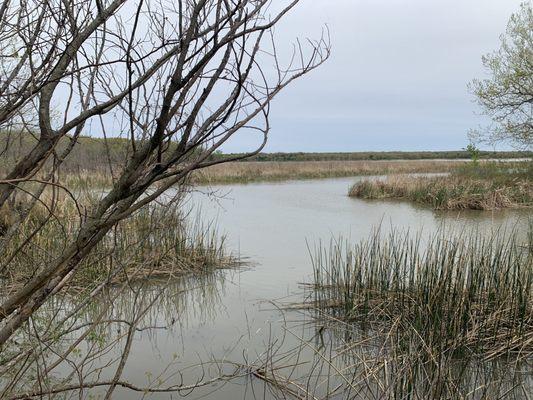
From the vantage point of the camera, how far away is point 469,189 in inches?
476

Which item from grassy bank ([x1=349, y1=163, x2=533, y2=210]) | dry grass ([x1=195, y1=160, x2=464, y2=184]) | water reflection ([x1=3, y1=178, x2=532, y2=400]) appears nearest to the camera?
water reflection ([x1=3, y1=178, x2=532, y2=400])

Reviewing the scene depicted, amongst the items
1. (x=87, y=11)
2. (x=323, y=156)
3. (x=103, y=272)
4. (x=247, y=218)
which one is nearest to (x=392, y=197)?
(x=247, y=218)

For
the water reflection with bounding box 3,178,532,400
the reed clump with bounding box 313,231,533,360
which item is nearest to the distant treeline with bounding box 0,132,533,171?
the water reflection with bounding box 3,178,532,400

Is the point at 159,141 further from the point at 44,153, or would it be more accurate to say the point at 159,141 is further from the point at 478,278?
the point at 478,278

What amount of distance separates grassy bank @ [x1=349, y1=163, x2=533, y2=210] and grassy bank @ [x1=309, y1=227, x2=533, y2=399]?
7.19 meters

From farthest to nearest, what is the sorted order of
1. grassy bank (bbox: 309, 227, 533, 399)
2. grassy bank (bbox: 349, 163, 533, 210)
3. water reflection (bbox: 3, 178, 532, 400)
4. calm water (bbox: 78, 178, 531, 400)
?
grassy bank (bbox: 349, 163, 533, 210), calm water (bbox: 78, 178, 531, 400), water reflection (bbox: 3, 178, 532, 400), grassy bank (bbox: 309, 227, 533, 399)

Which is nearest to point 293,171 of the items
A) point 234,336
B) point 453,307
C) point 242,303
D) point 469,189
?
point 469,189

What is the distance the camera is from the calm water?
319 cm

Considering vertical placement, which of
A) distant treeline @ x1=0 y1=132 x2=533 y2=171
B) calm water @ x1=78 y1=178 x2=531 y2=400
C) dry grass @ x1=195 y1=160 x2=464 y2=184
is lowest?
calm water @ x1=78 y1=178 x2=531 y2=400

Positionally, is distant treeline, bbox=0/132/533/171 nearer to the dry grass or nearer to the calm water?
the calm water

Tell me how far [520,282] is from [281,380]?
5.57 ft

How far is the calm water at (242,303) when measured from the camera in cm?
319

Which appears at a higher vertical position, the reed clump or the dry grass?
the dry grass

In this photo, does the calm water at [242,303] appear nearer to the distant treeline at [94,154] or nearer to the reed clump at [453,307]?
the reed clump at [453,307]
